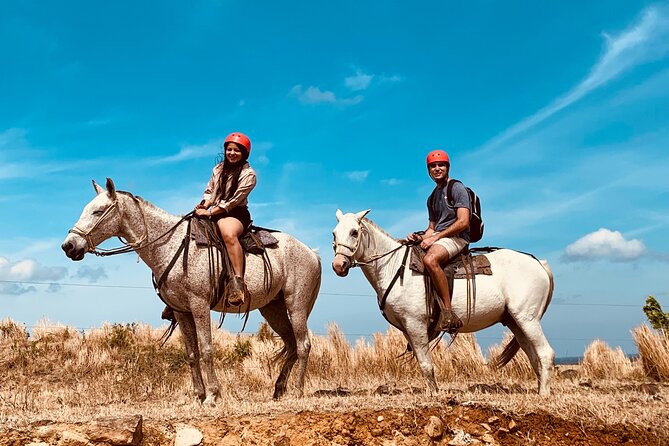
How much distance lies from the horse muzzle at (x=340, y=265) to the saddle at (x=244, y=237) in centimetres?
120

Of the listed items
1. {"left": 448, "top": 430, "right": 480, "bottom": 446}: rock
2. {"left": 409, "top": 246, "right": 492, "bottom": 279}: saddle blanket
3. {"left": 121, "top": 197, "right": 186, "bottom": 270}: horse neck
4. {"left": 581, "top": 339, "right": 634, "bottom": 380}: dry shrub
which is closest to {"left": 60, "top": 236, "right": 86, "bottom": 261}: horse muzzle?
{"left": 121, "top": 197, "right": 186, "bottom": 270}: horse neck

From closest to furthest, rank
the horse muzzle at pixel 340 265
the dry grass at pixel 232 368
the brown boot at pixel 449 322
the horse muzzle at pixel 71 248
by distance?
the horse muzzle at pixel 71 248 < the horse muzzle at pixel 340 265 < the brown boot at pixel 449 322 < the dry grass at pixel 232 368

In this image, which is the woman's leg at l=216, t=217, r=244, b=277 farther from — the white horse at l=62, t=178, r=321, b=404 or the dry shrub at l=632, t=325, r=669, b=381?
the dry shrub at l=632, t=325, r=669, b=381

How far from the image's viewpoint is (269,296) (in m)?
8.70

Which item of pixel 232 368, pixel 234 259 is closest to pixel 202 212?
pixel 234 259

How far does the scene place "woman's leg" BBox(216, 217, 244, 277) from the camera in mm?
8203

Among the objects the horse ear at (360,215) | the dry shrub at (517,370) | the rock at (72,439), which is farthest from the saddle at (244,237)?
the dry shrub at (517,370)

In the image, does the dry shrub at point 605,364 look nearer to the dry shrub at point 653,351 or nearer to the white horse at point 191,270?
the dry shrub at point 653,351

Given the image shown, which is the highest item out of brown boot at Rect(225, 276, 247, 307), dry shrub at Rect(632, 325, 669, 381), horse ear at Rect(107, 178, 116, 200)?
horse ear at Rect(107, 178, 116, 200)

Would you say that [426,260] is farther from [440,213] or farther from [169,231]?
[169,231]

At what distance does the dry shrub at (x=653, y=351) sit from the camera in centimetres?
1150

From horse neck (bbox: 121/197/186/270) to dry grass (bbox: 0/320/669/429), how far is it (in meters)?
2.54

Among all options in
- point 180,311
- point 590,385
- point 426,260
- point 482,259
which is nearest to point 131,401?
point 180,311

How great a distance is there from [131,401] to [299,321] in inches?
151
